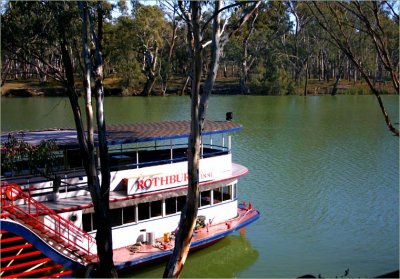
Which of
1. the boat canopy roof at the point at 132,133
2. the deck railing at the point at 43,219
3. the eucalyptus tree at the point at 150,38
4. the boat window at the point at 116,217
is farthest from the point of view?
the eucalyptus tree at the point at 150,38

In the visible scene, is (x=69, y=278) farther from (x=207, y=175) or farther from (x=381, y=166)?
(x=381, y=166)

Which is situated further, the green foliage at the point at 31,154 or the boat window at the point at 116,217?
the boat window at the point at 116,217

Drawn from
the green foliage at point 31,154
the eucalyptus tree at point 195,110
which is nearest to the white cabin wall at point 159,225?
the green foliage at point 31,154

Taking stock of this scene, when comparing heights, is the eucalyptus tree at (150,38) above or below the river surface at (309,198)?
above

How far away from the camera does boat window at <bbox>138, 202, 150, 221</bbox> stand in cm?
1252

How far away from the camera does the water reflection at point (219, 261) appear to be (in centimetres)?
1218

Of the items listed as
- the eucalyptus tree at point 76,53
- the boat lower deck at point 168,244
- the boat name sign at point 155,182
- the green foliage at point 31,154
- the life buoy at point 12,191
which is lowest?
the boat lower deck at point 168,244

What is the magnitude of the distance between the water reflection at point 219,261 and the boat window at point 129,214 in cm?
111

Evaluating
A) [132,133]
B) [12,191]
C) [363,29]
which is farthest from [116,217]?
[363,29]

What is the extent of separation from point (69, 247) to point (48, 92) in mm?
52815

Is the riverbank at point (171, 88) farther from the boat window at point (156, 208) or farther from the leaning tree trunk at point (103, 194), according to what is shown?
the leaning tree trunk at point (103, 194)

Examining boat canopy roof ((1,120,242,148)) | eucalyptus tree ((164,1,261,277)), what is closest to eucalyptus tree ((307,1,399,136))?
eucalyptus tree ((164,1,261,277))

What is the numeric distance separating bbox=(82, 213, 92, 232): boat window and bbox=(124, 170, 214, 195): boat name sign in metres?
1.00

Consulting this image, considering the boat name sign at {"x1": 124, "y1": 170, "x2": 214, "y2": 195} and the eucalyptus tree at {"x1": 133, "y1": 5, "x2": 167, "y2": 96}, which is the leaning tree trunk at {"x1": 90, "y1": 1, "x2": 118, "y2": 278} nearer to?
the boat name sign at {"x1": 124, "y1": 170, "x2": 214, "y2": 195}
